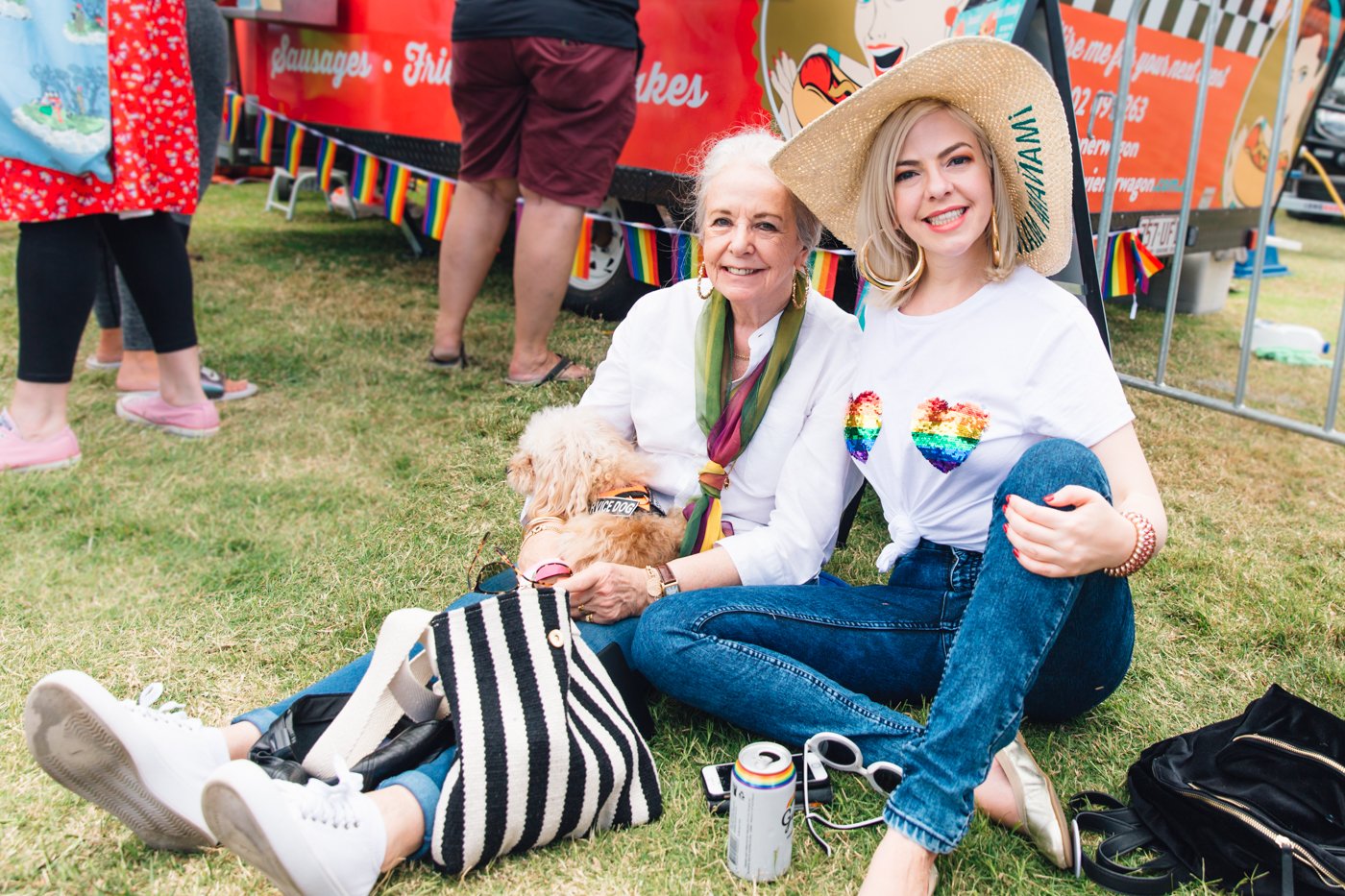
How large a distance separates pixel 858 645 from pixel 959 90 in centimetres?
100

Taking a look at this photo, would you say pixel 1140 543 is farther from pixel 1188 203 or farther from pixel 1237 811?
pixel 1188 203

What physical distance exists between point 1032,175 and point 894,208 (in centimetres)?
24

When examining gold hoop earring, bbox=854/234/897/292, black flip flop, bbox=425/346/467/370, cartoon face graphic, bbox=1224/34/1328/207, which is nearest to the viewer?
gold hoop earring, bbox=854/234/897/292

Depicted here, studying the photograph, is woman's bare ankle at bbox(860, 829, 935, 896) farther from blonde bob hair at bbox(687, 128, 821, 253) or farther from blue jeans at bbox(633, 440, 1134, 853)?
blonde bob hair at bbox(687, 128, 821, 253)

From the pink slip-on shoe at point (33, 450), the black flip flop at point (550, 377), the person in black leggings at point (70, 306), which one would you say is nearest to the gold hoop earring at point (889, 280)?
the black flip flop at point (550, 377)

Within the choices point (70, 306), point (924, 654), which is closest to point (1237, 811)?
point (924, 654)

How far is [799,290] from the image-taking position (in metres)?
2.03

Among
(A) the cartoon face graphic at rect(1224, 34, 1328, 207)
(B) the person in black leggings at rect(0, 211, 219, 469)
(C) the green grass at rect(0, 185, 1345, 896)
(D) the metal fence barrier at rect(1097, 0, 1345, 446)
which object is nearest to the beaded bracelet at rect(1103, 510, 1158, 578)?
(C) the green grass at rect(0, 185, 1345, 896)

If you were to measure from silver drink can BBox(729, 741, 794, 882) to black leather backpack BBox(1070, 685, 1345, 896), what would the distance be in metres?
0.50

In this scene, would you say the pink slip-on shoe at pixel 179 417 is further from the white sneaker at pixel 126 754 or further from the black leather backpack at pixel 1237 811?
the black leather backpack at pixel 1237 811

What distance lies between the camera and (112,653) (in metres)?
2.23

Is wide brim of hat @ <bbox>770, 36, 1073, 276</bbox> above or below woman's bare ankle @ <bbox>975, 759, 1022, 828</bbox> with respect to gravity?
above

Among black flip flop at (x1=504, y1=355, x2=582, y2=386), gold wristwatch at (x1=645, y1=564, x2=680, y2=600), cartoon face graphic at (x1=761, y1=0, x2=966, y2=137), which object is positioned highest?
cartoon face graphic at (x1=761, y1=0, x2=966, y2=137)

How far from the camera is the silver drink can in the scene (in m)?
1.51
